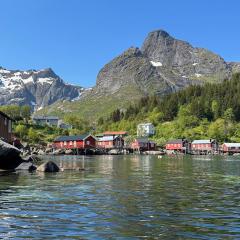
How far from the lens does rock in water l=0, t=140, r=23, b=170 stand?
5037 centimetres

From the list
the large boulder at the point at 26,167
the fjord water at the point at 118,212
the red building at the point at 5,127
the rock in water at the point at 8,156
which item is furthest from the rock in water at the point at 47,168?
the red building at the point at 5,127

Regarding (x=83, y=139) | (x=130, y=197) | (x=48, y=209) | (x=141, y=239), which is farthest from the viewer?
(x=83, y=139)

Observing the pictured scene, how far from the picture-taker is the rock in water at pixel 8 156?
A: 50.4 m

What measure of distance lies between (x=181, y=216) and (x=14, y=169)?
37.4 meters

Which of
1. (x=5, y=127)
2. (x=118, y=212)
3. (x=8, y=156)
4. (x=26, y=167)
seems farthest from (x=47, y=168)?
(x=5, y=127)

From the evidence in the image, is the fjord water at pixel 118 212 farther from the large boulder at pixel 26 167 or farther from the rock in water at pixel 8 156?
the large boulder at pixel 26 167

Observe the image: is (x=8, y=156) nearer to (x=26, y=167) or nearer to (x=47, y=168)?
(x=26, y=167)

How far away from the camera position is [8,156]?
53.1 metres

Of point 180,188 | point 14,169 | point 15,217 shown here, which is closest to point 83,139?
point 14,169

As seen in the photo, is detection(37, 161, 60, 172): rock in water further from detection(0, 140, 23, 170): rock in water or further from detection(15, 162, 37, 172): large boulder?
detection(0, 140, 23, 170): rock in water

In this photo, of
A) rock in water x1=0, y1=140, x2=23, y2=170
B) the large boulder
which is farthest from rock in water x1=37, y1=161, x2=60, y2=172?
rock in water x1=0, y1=140, x2=23, y2=170

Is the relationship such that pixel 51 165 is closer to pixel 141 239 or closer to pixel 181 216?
pixel 181 216

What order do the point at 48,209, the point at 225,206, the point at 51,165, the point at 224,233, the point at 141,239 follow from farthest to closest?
the point at 51,165 → the point at 225,206 → the point at 48,209 → the point at 224,233 → the point at 141,239

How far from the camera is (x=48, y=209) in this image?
24.3m
